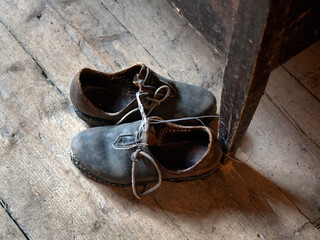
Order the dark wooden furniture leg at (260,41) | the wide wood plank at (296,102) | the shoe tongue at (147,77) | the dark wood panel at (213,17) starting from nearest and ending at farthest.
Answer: the dark wooden furniture leg at (260,41) < the dark wood panel at (213,17) < the shoe tongue at (147,77) < the wide wood plank at (296,102)

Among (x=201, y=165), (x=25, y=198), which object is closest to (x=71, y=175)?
(x=25, y=198)

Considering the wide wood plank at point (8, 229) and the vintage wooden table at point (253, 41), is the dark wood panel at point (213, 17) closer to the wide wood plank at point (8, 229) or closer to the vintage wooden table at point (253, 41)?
the vintage wooden table at point (253, 41)

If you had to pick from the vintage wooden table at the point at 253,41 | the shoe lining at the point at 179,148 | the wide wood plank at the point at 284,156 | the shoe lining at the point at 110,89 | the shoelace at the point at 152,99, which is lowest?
the wide wood plank at the point at 284,156

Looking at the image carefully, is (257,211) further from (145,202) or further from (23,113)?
(23,113)

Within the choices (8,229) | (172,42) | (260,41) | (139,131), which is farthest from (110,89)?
(260,41)

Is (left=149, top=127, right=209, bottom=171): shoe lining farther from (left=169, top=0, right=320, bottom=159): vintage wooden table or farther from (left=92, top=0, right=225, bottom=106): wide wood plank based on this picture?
(left=92, top=0, right=225, bottom=106): wide wood plank

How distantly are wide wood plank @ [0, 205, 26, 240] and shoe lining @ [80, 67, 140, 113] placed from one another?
0.40m

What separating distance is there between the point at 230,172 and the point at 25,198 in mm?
600

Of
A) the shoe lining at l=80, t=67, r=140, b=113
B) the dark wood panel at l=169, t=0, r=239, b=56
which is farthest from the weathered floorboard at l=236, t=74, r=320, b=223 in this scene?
the shoe lining at l=80, t=67, r=140, b=113

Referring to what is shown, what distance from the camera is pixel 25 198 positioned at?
1.12 metres

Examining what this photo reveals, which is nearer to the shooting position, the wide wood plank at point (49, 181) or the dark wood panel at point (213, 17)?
the dark wood panel at point (213, 17)

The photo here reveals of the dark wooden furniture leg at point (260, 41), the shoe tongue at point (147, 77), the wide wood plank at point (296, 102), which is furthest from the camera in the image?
the wide wood plank at point (296, 102)

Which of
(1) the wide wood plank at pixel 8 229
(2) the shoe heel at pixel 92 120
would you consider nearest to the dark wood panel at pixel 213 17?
(2) the shoe heel at pixel 92 120

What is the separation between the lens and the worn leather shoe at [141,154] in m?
1.02
